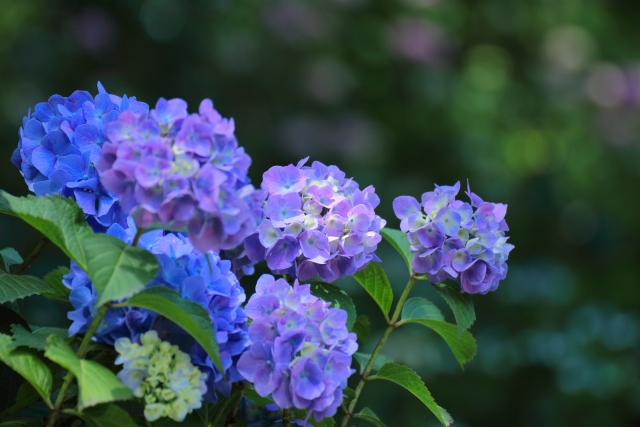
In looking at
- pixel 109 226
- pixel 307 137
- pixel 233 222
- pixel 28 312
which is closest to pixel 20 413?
pixel 109 226

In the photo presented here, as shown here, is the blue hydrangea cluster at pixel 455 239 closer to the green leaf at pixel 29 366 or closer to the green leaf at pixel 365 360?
the green leaf at pixel 365 360

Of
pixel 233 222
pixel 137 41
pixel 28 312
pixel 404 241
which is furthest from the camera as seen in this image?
pixel 137 41

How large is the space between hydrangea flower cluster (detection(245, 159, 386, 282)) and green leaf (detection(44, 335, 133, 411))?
159mm

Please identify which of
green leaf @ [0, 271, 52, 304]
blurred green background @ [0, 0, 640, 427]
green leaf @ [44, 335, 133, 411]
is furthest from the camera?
blurred green background @ [0, 0, 640, 427]

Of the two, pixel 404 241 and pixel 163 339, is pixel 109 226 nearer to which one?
pixel 163 339

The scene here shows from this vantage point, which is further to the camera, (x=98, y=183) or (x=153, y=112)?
(x=98, y=183)

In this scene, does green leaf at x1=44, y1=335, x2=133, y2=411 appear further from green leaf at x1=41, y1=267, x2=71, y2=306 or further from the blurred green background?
the blurred green background

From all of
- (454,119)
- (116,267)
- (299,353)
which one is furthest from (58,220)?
(454,119)

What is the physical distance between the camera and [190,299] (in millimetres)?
509

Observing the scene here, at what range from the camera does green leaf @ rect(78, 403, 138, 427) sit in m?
0.48

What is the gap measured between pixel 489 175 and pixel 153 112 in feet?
6.67

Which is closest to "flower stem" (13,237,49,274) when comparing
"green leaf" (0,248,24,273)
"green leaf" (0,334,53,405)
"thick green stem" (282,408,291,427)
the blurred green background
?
"green leaf" (0,248,24,273)

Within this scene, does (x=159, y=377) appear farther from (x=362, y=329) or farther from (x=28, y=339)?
(x=362, y=329)

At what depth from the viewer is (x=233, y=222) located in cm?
46
